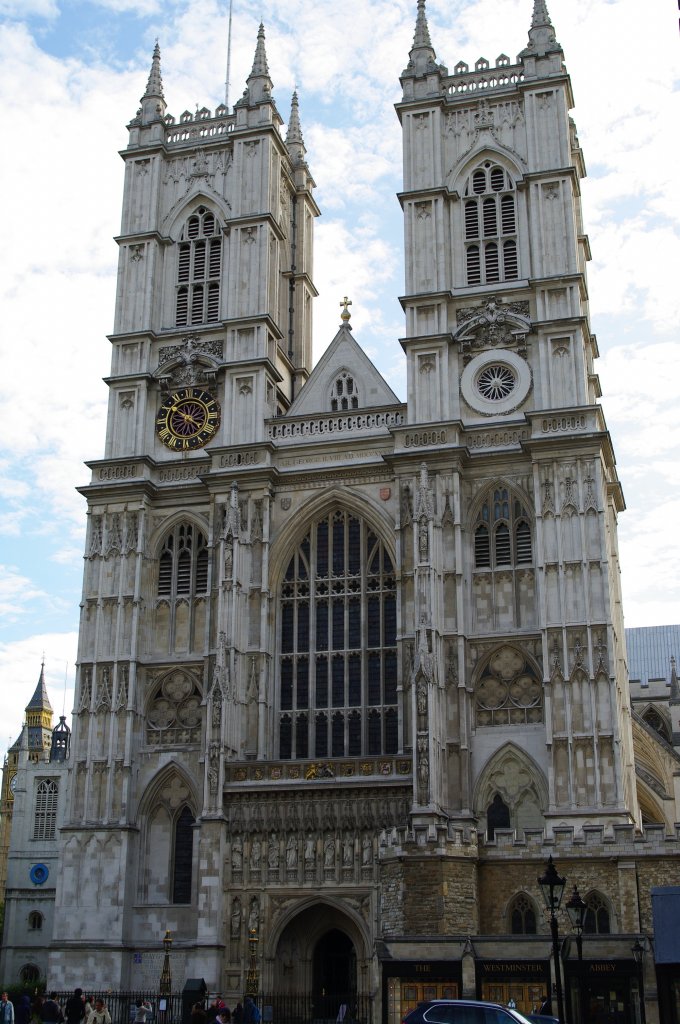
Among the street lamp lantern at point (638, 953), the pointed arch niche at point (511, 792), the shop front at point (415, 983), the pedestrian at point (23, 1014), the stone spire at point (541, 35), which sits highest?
the stone spire at point (541, 35)

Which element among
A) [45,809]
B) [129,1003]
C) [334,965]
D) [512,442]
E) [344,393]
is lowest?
[129,1003]

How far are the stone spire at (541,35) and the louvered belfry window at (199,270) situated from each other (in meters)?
11.8

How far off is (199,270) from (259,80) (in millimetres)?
7173

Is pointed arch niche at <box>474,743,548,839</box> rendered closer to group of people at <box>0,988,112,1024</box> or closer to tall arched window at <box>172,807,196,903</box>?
tall arched window at <box>172,807,196,903</box>

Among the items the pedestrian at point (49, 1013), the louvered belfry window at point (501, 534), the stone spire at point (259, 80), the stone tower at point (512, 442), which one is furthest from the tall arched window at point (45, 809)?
the pedestrian at point (49, 1013)

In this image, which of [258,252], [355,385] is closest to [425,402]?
[355,385]

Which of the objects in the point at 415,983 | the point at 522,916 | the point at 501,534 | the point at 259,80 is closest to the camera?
the point at 415,983

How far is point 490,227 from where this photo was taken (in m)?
39.2

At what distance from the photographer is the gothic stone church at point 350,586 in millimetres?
31625

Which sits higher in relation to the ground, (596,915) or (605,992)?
(596,915)

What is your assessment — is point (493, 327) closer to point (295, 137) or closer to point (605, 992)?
point (295, 137)

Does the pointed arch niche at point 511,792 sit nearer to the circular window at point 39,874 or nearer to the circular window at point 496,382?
the circular window at point 496,382

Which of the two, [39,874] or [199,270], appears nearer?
[199,270]

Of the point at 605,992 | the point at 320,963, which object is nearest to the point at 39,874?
the point at 320,963
